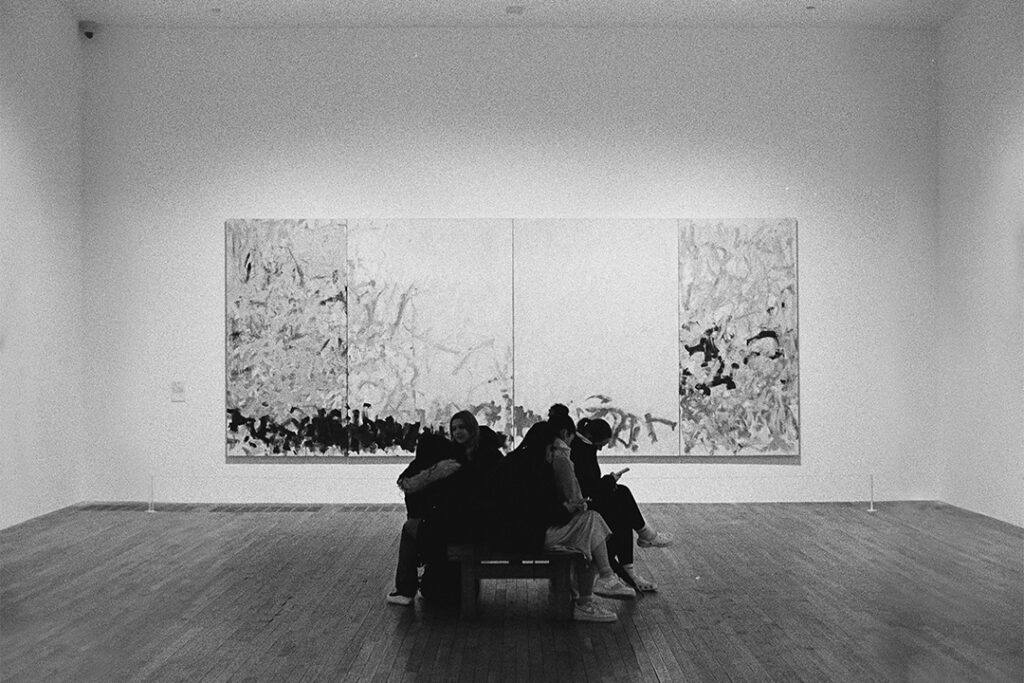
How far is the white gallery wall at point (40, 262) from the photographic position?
12.5m

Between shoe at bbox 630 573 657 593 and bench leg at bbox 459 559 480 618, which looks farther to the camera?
shoe at bbox 630 573 657 593

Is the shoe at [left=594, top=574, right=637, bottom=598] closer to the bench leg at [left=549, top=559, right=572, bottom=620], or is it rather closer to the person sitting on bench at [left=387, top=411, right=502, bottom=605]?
the bench leg at [left=549, top=559, right=572, bottom=620]

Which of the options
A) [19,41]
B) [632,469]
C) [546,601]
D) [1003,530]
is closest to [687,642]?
[546,601]

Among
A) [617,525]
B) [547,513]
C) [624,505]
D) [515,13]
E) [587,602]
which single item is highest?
[515,13]

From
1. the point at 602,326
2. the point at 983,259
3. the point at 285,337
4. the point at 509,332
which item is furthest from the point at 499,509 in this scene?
the point at 983,259

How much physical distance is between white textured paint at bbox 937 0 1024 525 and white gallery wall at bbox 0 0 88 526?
10.3 metres

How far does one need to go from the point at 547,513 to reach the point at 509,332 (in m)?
6.33

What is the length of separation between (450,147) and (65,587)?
7277 mm

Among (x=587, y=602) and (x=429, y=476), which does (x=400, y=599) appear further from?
(x=587, y=602)

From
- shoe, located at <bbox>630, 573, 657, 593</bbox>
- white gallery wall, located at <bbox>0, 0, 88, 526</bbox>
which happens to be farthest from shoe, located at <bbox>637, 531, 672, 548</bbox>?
white gallery wall, located at <bbox>0, 0, 88, 526</bbox>

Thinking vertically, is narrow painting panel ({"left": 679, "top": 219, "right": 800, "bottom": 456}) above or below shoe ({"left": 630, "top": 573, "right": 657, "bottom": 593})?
above

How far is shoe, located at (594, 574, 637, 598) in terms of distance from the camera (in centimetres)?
880

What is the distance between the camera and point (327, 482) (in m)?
14.3

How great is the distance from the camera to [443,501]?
8.39 m
